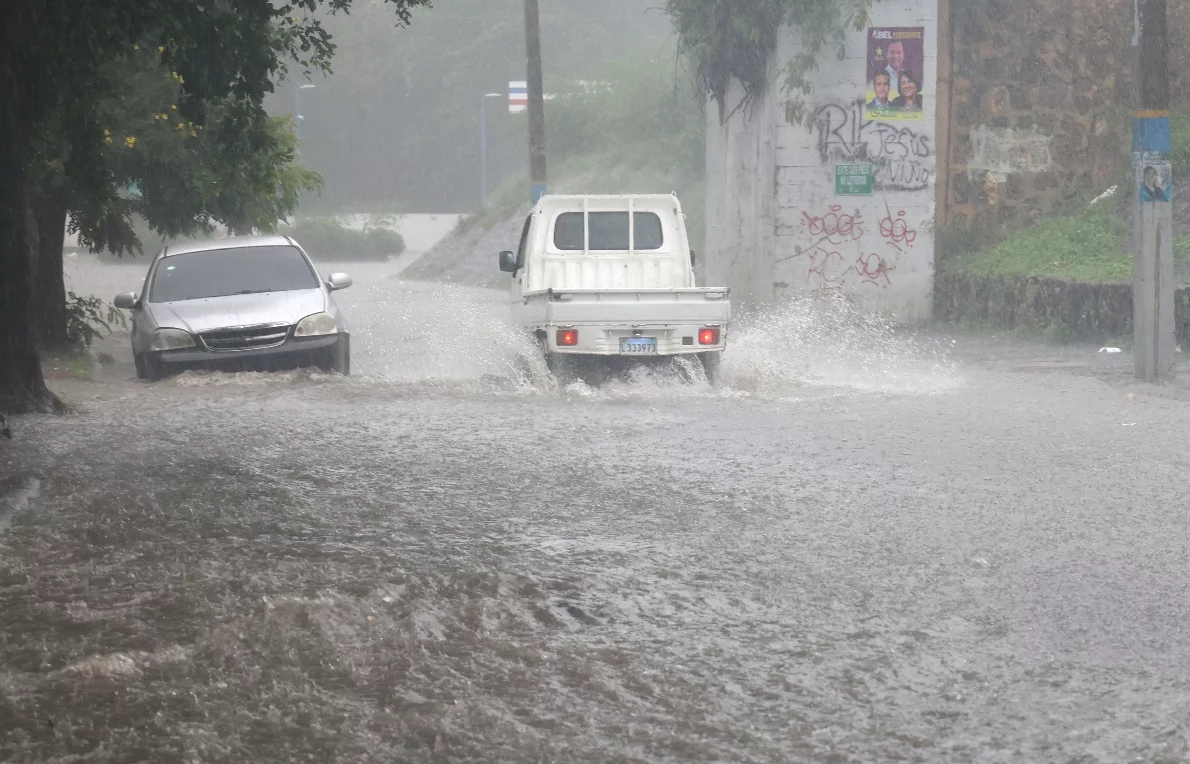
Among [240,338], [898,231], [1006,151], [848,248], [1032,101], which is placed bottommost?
[240,338]

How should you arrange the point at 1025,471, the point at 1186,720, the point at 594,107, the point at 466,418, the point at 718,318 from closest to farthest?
Answer: the point at 1186,720, the point at 1025,471, the point at 466,418, the point at 718,318, the point at 594,107

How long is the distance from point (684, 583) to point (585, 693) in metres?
1.53

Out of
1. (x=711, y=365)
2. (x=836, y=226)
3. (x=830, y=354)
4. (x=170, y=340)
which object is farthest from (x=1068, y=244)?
(x=170, y=340)

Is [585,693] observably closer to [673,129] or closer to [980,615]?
[980,615]

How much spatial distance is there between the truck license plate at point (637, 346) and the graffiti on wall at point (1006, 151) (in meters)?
10.9

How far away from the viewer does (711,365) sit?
546 inches

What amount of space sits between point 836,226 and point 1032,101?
3.60m

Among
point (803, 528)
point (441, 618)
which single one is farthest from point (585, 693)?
point (803, 528)

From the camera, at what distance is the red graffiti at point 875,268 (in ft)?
73.6

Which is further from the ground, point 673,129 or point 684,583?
point 673,129

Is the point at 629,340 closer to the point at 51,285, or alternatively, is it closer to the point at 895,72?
the point at 51,285

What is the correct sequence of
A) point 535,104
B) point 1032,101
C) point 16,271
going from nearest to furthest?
point 16,271
point 1032,101
point 535,104

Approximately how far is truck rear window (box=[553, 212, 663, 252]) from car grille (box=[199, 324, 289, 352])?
3.35 meters

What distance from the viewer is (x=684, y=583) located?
6.52 metres
